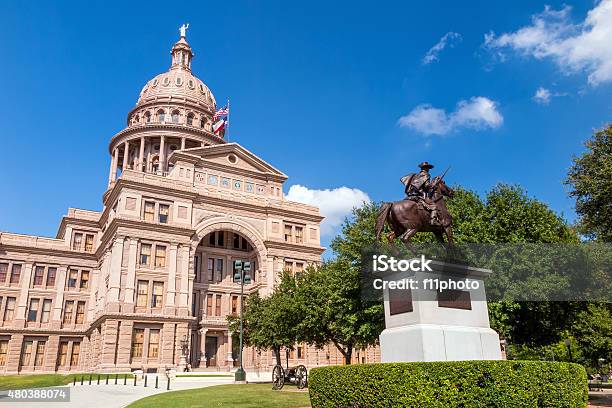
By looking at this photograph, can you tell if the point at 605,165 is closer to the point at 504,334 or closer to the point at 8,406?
the point at 504,334

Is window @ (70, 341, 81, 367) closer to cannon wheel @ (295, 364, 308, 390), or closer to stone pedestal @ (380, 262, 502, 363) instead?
cannon wheel @ (295, 364, 308, 390)

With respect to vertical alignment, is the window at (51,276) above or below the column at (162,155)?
below

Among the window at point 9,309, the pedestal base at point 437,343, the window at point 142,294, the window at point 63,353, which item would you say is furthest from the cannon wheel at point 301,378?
the window at point 9,309

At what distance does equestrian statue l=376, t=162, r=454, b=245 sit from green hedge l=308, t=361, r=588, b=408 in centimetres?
408

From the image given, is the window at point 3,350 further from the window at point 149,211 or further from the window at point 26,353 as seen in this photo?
the window at point 149,211

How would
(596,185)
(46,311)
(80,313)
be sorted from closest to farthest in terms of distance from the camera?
1. (596,185)
2. (46,311)
3. (80,313)

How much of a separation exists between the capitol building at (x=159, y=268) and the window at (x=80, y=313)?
11 cm

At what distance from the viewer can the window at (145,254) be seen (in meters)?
47.1

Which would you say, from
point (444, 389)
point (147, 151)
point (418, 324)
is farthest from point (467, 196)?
point (147, 151)

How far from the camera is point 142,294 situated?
4628cm

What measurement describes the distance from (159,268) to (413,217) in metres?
39.1

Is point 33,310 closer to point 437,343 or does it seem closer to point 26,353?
point 26,353

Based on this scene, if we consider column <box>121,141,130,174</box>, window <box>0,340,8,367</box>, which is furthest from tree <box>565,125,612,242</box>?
column <box>121,141,130,174</box>

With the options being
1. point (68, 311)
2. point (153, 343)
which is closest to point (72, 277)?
point (68, 311)
